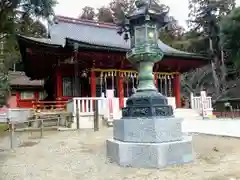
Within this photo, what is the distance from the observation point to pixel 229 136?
25.2 ft

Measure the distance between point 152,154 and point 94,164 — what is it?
1.14 meters

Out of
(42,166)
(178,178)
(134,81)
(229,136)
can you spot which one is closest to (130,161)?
(178,178)

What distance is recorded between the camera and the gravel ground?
457 cm

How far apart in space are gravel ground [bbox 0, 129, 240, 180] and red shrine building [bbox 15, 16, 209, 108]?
596 centimetres

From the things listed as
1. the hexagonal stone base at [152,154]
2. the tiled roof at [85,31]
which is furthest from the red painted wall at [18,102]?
the hexagonal stone base at [152,154]

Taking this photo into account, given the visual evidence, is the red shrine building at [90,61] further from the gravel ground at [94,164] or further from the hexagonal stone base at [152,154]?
the hexagonal stone base at [152,154]

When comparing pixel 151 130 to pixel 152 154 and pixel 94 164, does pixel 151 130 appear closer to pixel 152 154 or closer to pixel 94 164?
pixel 152 154

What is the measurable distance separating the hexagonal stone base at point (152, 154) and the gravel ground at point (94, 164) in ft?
0.52

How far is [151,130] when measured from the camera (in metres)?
5.30

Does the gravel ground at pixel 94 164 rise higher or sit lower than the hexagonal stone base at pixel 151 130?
lower

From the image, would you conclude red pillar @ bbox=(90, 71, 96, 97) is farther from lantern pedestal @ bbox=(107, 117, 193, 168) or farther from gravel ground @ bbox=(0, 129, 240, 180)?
lantern pedestal @ bbox=(107, 117, 193, 168)

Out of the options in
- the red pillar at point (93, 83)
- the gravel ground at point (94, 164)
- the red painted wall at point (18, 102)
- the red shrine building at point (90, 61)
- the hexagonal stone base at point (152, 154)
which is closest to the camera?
the gravel ground at point (94, 164)

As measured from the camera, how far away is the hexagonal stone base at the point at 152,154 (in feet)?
16.5

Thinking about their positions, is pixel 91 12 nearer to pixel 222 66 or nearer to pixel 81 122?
pixel 222 66
